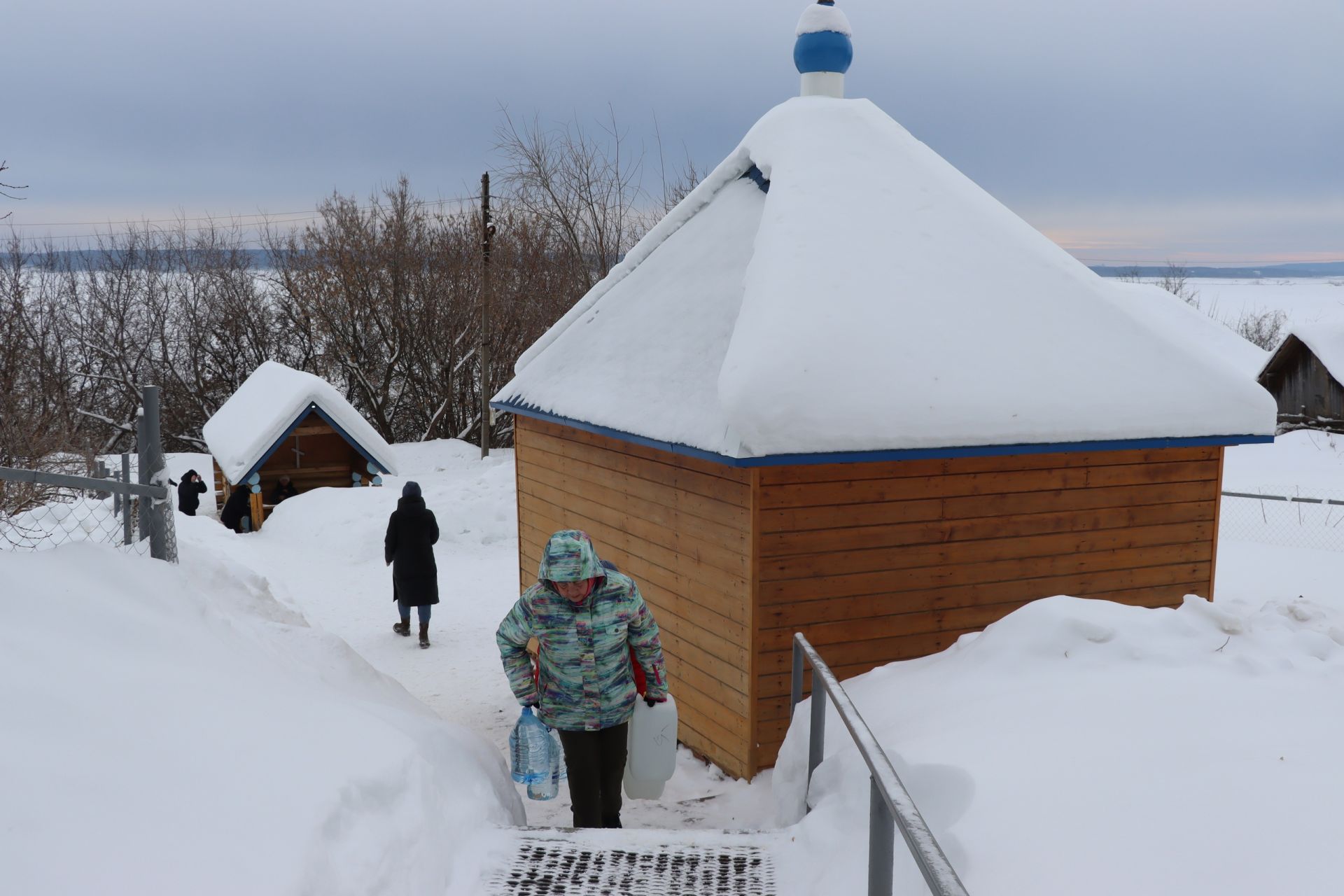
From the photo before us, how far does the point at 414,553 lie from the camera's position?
32.1ft

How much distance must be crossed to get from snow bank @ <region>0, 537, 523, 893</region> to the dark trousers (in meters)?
0.38

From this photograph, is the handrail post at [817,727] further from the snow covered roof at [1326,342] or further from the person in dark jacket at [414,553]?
the snow covered roof at [1326,342]

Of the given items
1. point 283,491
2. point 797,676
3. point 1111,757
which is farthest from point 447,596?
point 1111,757

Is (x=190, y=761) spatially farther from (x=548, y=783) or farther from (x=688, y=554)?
(x=688, y=554)

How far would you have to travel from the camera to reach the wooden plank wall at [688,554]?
602 cm

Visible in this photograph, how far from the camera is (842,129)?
7.70m

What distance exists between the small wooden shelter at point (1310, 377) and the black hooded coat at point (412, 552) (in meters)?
26.7

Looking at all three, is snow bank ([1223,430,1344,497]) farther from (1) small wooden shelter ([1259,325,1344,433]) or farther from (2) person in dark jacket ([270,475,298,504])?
(2) person in dark jacket ([270,475,298,504])

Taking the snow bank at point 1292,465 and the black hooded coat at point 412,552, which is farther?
the snow bank at point 1292,465

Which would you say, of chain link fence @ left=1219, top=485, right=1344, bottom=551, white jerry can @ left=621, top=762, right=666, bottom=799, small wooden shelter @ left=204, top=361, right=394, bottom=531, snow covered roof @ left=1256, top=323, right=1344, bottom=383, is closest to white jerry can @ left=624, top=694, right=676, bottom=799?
white jerry can @ left=621, top=762, right=666, bottom=799

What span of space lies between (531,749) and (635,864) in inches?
34.9

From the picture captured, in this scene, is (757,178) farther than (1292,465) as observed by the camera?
No

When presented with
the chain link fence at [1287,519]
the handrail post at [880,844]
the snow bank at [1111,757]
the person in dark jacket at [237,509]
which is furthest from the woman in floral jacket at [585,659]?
the person in dark jacket at [237,509]

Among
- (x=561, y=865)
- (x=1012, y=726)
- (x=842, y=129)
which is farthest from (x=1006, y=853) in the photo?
(x=842, y=129)
